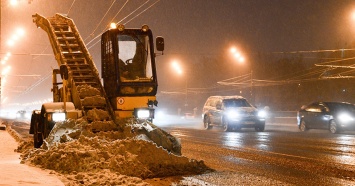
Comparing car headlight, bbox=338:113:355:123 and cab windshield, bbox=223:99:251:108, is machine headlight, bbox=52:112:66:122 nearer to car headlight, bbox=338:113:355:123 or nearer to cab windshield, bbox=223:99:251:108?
cab windshield, bbox=223:99:251:108

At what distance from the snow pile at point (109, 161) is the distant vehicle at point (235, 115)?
51.1 ft

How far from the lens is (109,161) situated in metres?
10.4

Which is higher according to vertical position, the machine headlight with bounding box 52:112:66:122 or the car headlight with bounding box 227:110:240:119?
the car headlight with bounding box 227:110:240:119

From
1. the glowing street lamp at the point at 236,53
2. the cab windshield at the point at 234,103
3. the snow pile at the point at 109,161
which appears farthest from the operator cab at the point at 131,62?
the glowing street lamp at the point at 236,53

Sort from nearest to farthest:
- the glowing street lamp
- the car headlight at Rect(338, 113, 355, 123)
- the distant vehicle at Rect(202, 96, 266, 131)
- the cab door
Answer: the car headlight at Rect(338, 113, 355, 123) < the distant vehicle at Rect(202, 96, 266, 131) < the cab door < the glowing street lamp

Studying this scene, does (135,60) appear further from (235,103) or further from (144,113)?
(235,103)

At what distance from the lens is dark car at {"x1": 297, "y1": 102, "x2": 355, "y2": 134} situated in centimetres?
2600

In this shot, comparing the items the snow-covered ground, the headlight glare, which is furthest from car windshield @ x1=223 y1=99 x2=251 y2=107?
the snow-covered ground

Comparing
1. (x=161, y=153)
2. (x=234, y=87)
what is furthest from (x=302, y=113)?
(x=234, y=87)

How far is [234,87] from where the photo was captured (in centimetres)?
8900

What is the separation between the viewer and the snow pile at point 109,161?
31.9 feet

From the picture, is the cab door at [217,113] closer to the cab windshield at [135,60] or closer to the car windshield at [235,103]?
the car windshield at [235,103]

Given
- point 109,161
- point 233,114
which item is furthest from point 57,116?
point 233,114

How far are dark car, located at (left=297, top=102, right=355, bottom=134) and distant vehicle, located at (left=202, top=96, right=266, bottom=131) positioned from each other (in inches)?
100
